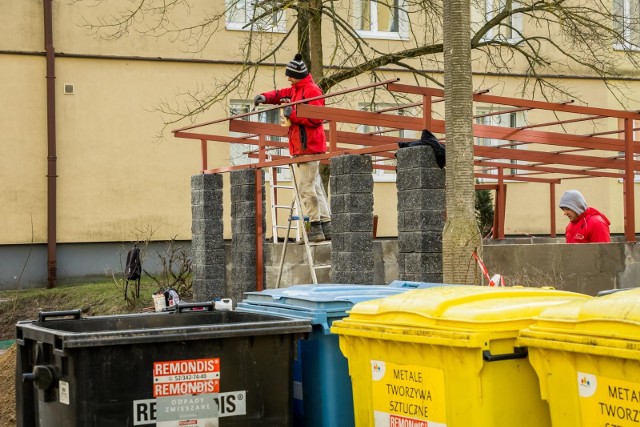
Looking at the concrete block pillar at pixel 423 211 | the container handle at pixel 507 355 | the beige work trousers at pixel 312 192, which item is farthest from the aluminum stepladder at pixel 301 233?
the container handle at pixel 507 355

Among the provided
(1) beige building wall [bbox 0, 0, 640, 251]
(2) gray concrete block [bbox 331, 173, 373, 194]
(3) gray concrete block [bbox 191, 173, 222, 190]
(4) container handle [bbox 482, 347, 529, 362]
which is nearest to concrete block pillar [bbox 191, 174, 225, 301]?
(3) gray concrete block [bbox 191, 173, 222, 190]

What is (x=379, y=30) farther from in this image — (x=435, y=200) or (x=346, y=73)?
(x=435, y=200)

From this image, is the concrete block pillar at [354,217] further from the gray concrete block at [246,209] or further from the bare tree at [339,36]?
the bare tree at [339,36]

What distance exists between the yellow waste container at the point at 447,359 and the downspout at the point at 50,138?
16142 millimetres

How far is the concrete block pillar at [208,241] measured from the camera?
1436 cm

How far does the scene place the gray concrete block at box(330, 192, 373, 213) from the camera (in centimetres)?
1159

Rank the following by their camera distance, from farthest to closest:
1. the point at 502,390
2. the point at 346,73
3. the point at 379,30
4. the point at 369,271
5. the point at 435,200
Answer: the point at 379,30
the point at 346,73
the point at 369,271
the point at 435,200
the point at 502,390

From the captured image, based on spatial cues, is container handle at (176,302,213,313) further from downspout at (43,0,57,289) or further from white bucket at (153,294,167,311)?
downspout at (43,0,57,289)

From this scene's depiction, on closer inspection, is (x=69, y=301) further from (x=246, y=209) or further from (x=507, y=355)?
(x=507, y=355)

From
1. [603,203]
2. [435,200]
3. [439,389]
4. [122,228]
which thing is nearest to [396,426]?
[439,389]

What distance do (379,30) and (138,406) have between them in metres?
19.7

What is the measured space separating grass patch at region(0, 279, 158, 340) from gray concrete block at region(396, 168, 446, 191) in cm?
595

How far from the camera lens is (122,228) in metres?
21.8

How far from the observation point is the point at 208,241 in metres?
14.4
